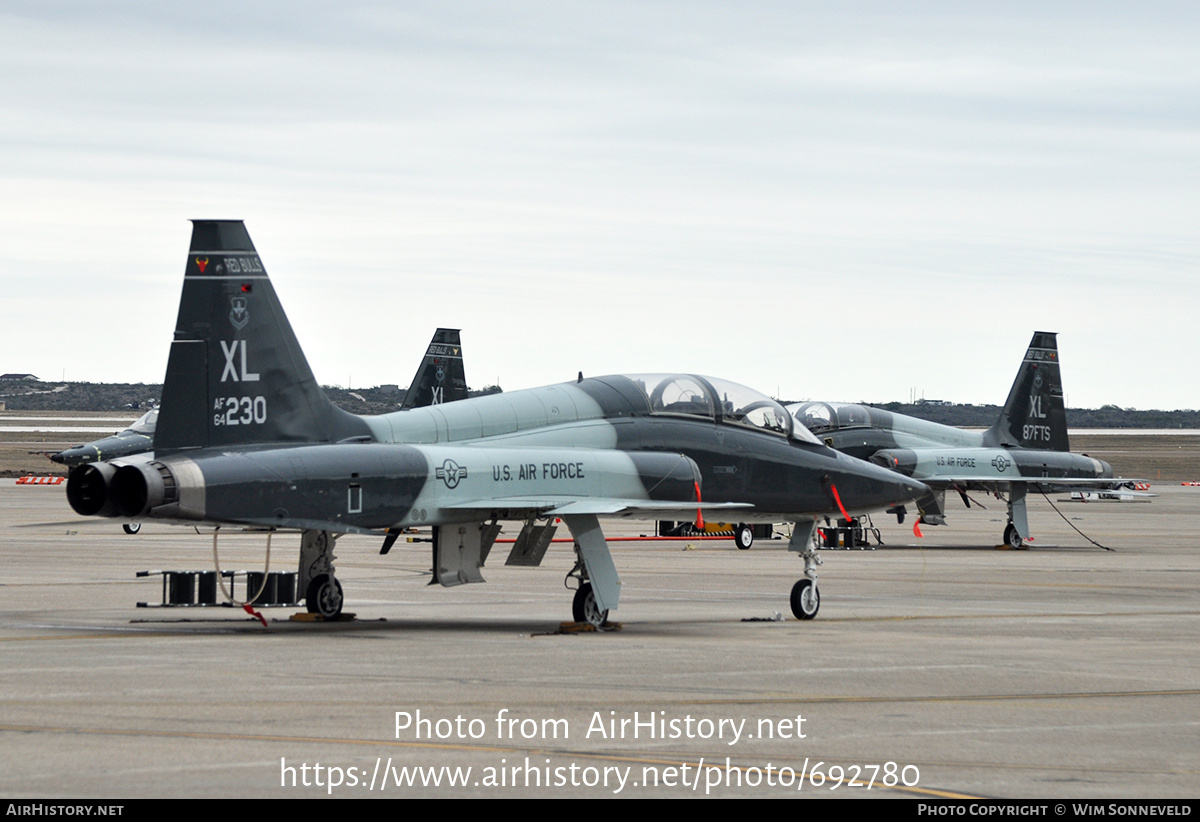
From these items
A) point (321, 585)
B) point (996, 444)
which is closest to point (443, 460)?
point (321, 585)

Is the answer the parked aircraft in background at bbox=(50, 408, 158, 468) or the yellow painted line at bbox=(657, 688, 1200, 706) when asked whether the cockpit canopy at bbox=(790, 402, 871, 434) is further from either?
the yellow painted line at bbox=(657, 688, 1200, 706)

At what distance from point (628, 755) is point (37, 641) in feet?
28.4

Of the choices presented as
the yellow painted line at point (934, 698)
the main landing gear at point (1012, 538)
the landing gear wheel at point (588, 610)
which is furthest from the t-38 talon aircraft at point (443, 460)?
→ the main landing gear at point (1012, 538)

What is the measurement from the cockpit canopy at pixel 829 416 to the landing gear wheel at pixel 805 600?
20.3 metres

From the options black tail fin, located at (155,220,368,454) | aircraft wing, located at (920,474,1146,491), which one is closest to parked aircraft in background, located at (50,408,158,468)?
aircraft wing, located at (920,474,1146,491)

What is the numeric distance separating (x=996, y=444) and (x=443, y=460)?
29.5 meters

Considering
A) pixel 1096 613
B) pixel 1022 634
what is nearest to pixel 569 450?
pixel 1022 634

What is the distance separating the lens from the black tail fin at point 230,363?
1644 cm

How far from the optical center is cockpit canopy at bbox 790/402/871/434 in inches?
1574

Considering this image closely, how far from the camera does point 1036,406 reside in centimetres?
4462

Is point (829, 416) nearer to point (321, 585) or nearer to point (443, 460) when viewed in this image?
point (321, 585)

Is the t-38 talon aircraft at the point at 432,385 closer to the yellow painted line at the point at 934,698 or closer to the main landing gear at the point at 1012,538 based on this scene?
the main landing gear at the point at 1012,538

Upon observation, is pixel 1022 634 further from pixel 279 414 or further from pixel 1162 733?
pixel 279 414
